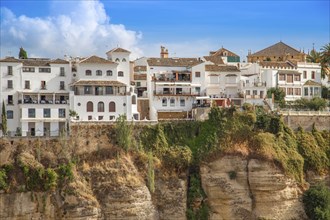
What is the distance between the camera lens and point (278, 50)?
76750 millimetres

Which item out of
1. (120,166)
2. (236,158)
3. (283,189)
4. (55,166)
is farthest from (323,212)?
(55,166)

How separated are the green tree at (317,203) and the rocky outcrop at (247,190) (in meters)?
1.28

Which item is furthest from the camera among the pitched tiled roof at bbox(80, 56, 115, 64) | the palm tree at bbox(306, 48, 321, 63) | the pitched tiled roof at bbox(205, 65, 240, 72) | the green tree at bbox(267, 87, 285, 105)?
the palm tree at bbox(306, 48, 321, 63)

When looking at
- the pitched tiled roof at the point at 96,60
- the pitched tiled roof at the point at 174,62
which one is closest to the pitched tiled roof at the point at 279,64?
the pitched tiled roof at the point at 174,62

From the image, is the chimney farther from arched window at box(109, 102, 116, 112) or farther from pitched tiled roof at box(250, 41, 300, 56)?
arched window at box(109, 102, 116, 112)

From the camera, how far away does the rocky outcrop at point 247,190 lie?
48281 millimetres

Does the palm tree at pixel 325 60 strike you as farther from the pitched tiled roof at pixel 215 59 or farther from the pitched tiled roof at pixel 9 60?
the pitched tiled roof at pixel 9 60

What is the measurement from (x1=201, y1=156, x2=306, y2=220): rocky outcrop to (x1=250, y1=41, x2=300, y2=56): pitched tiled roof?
30248 mm

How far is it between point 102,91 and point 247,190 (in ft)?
50.4

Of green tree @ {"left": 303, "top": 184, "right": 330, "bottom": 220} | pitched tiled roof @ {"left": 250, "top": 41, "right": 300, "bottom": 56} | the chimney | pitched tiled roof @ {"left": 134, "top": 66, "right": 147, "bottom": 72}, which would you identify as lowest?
green tree @ {"left": 303, "top": 184, "right": 330, "bottom": 220}

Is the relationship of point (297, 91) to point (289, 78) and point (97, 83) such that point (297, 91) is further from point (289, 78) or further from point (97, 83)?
point (97, 83)

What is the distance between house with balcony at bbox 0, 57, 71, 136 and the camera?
5112 centimetres

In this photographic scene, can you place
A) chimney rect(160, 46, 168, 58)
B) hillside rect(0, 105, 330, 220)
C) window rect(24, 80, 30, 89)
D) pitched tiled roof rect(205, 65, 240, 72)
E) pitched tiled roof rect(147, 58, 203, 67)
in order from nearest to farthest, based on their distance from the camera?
hillside rect(0, 105, 330, 220) < window rect(24, 80, 30, 89) < pitched tiled roof rect(147, 58, 203, 67) < pitched tiled roof rect(205, 65, 240, 72) < chimney rect(160, 46, 168, 58)

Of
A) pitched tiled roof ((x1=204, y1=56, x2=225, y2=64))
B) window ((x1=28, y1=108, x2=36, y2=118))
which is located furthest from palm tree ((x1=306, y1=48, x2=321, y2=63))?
window ((x1=28, y1=108, x2=36, y2=118))
